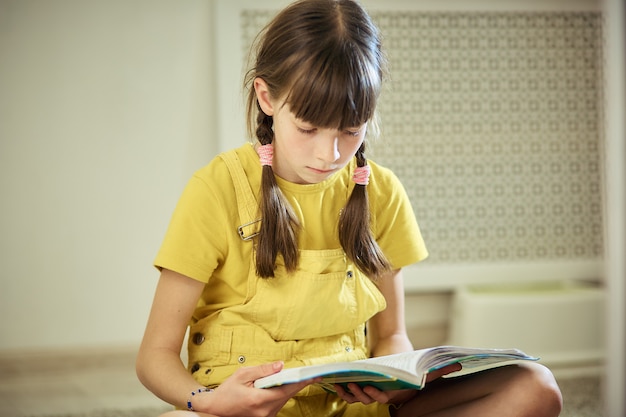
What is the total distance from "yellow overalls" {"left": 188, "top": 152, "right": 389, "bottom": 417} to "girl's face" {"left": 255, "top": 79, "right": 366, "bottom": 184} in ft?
0.29

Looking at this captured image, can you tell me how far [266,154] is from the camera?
3.16ft

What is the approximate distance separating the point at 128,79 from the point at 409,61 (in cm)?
67

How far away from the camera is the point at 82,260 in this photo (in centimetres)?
174

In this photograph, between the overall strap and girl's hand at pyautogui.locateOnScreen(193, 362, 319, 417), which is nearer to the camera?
girl's hand at pyautogui.locateOnScreen(193, 362, 319, 417)

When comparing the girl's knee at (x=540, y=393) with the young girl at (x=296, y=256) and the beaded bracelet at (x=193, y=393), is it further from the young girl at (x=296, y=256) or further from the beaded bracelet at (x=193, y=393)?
the beaded bracelet at (x=193, y=393)

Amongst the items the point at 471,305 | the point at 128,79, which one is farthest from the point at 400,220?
the point at 128,79

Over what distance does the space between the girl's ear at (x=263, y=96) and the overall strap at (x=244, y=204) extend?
8 cm

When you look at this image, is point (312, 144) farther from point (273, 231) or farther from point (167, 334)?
point (167, 334)

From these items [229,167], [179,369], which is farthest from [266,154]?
[179,369]

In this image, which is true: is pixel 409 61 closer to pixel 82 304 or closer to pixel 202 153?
pixel 202 153

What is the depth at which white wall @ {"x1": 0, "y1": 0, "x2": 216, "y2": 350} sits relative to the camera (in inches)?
67.2

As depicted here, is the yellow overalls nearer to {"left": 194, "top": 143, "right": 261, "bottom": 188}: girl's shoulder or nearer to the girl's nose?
{"left": 194, "top": 143, "right": 261, "bottom": 188}: girl's shoulder

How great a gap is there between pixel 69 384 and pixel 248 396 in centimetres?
100

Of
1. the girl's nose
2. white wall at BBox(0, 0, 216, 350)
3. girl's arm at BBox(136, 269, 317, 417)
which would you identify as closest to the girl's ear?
the girl's nose
